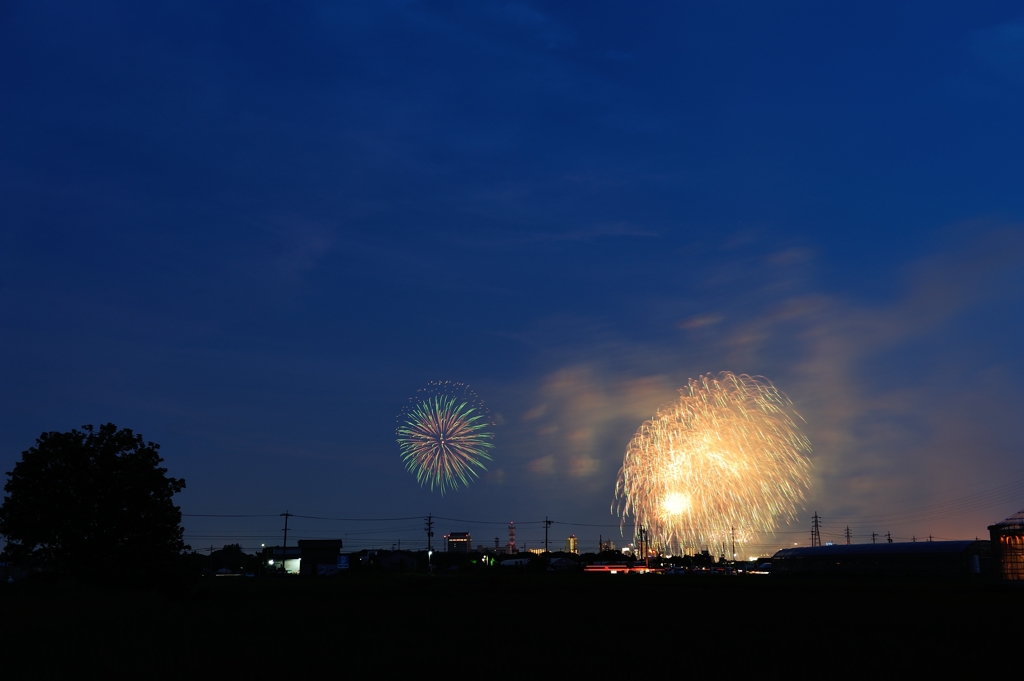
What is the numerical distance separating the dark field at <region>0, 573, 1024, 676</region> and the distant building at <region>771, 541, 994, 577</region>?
179ft

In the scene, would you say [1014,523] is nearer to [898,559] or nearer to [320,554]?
[898,559]

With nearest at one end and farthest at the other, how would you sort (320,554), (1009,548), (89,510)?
(89,510), (1009,548), (320,554)

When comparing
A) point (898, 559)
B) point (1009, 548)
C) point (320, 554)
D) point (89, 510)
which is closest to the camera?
point (89, 510)

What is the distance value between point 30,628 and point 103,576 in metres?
20.3

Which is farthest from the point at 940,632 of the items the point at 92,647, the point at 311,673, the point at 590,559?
the point at 590,559

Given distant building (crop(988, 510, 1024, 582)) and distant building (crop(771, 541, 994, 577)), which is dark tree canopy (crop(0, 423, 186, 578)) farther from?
distant building (crop(771, 541, 994, 577))

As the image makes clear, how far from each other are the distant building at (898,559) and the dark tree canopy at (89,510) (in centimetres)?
9785

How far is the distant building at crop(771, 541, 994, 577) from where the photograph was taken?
366 feet

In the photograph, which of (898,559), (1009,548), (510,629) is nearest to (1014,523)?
(1009,548)

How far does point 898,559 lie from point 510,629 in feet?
332

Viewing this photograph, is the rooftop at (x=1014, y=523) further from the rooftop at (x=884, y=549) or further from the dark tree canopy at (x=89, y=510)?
the dark tree canopy at (x=89, y=510)

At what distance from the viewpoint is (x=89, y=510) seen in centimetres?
5634

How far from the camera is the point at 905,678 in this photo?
942 inches

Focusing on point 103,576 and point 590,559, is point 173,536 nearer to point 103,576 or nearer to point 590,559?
point 103,576
